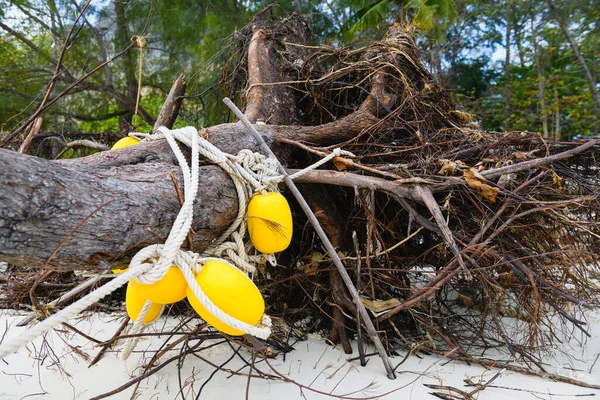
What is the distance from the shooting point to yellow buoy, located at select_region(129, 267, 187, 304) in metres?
0.97

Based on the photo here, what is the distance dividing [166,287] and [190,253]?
0.33 feet

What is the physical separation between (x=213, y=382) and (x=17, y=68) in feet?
26.7

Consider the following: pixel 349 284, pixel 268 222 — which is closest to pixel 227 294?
pixel 268 222

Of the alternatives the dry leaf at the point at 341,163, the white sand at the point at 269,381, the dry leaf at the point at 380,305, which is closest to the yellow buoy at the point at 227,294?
the white sand at the point at 269,381

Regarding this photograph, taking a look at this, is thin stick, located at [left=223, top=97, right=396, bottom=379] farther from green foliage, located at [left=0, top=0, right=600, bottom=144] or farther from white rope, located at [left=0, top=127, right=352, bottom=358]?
green foliage, located at [left=0, top=0, right=600, bottom=144]

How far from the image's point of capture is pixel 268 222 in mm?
1241

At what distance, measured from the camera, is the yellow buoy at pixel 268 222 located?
126 cm

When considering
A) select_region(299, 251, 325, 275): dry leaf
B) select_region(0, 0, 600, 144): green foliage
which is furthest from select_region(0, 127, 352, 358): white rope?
select_region(0, 0, 600, 144): green foliage

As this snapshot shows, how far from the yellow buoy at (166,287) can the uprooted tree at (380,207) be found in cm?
10

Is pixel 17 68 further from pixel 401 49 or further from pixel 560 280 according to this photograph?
pixel 560 280

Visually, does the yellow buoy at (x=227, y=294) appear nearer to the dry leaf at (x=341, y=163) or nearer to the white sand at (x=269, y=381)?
the white sand at (x=269, y=381)

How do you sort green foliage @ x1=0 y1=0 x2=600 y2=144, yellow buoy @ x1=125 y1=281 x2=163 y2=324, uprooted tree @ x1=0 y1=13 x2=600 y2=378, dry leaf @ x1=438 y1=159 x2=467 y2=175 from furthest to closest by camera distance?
green foliage @ x1=0 y1=0 x2=600 y2=144 → dry leaf @ x1=438 y1=159 x2=467 y2=175 → yellow buoy @ x1=125 y1=281 x2=163 y2=324 → uprooted tree @ x1=0 y1=13 x2=600 y2=378

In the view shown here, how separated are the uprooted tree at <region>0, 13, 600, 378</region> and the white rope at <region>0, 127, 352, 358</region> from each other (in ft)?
0.16

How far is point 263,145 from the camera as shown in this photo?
1473 mm
